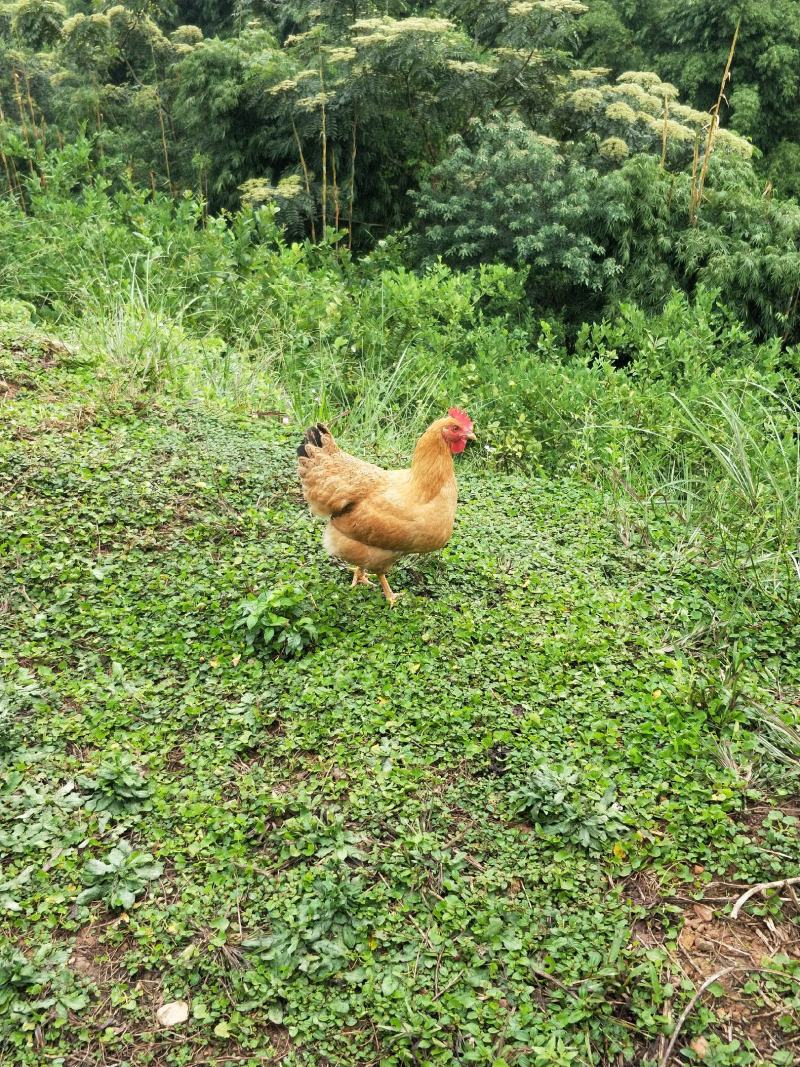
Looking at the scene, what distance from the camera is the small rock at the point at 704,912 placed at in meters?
2.62

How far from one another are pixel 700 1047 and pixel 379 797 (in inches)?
49.9

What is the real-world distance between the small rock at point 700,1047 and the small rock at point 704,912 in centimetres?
39

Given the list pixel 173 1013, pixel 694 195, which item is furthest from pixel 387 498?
pixel 694 195

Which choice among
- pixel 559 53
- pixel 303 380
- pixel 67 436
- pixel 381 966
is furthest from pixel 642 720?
pixel 559 53

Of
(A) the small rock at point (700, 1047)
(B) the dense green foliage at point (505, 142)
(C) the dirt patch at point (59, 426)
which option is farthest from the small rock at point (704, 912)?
(B) the dense green foliage at point (505, 142)

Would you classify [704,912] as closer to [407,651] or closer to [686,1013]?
[686,1013]

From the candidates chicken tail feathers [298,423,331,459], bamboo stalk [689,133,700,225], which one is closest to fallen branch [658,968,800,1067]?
chicken tail feathers [298,423,331,459]

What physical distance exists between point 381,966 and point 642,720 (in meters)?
1.47

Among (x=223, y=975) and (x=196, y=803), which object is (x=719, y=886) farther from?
(x=196, y=803)

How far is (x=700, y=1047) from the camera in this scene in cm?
227

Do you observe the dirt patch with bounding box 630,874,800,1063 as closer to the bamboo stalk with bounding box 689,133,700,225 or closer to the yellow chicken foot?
the yellow chicken foot

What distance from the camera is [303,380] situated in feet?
21.9

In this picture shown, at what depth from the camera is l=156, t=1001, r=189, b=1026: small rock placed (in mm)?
2383

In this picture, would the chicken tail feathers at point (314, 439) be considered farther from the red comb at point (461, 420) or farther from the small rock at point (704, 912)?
the small rock at point (704, 912)
